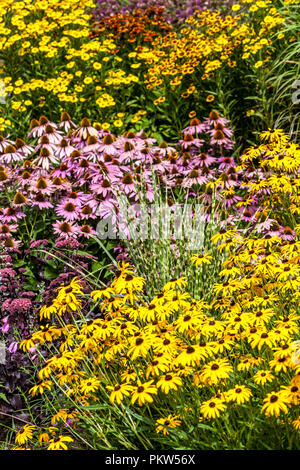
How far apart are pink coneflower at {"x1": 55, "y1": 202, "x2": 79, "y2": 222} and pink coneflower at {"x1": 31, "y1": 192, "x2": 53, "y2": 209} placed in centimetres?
8

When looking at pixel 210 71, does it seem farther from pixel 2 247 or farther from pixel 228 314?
pixel 228 314

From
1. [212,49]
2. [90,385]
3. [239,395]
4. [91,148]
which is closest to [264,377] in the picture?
[239,395]

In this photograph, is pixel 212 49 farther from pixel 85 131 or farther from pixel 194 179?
pixel 194 179

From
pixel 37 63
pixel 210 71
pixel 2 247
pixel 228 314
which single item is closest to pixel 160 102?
pixel 210 71

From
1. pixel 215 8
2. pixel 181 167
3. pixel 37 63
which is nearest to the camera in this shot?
pixel 181 167

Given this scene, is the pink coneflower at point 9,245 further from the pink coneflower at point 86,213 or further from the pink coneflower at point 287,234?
the pink coneflower at point 287,234

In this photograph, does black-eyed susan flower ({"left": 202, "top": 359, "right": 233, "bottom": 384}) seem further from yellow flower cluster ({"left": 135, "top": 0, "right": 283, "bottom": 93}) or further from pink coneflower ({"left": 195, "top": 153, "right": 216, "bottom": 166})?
yellow flower cluster ({"left": 135, "top": 0, "right": 283, "bottom": 93})

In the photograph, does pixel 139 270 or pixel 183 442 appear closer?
pixel 183 442

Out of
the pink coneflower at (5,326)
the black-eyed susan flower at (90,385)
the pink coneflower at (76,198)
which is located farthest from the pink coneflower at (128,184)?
the black-eyed susan flower at (90,385)

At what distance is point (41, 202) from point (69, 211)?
0.24m

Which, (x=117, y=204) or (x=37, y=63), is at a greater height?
(x=37, y=63)

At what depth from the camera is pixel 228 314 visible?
2795 mm

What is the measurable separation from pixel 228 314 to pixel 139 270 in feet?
4.02

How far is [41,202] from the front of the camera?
14.5ft
